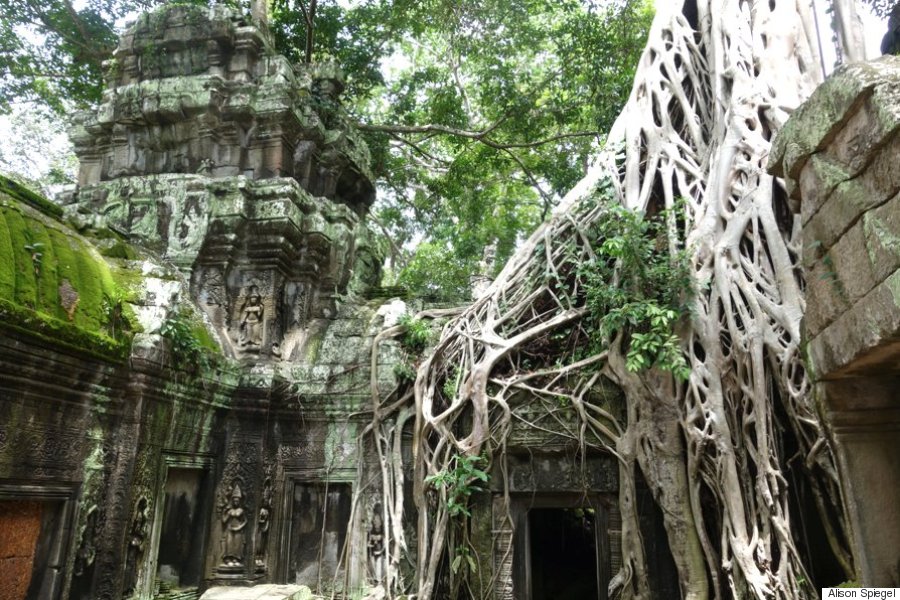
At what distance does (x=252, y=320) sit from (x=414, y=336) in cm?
147

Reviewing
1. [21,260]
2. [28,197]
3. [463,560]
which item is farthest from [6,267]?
[463,560]

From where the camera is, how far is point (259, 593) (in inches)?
173

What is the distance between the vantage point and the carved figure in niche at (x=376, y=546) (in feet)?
17.2

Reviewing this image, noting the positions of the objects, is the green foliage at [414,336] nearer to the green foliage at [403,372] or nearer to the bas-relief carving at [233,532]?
the green foliage at [403,372]

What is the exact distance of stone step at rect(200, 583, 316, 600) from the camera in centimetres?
420

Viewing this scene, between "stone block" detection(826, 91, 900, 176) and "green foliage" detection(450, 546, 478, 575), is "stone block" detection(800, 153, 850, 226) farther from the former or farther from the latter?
"green foliage" detection(450, 546, 478, 575)

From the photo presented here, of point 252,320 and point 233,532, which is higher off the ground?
point 252,320

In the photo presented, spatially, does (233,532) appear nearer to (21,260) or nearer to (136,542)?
(136,542)

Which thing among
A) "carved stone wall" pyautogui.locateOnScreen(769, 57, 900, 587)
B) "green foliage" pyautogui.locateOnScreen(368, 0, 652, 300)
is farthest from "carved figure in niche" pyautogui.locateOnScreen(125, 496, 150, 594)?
"carved stone wall" pyautogui.locateOnScreen(769, 57, 900, 587)

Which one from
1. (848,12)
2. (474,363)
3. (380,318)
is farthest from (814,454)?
(380,318)

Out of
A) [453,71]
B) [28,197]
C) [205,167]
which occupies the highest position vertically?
[453,71]

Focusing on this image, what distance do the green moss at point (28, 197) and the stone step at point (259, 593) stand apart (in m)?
2.71

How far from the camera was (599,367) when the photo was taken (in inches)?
198

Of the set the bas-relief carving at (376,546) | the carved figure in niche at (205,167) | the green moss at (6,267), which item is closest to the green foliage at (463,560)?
the bas-relief carving at (376,546)
